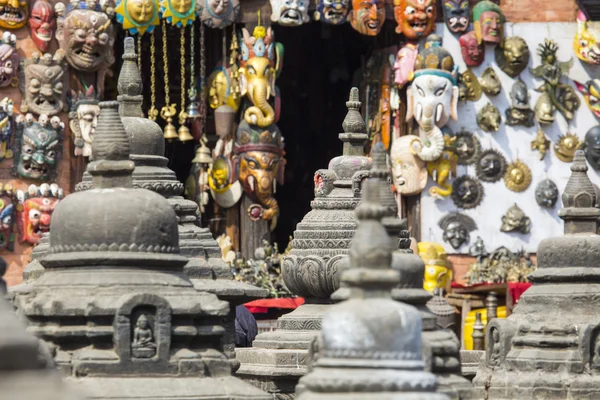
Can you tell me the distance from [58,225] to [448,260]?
19.9 m

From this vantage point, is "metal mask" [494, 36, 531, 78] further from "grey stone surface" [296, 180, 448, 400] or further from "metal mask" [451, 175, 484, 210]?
"grey stone surface" [296, 180, 448, 400]

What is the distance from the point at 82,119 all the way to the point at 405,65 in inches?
241

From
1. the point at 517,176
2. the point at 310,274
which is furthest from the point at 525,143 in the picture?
the point at 310,274

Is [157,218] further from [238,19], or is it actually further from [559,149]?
[559,149]

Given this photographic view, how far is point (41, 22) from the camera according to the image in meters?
31.9

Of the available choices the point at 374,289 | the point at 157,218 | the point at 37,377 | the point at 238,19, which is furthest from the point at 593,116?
the point at 37,377

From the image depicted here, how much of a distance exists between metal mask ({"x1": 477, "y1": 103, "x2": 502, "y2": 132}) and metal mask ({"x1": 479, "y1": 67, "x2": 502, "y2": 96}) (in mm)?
254

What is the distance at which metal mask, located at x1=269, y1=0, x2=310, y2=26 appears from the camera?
33.2m

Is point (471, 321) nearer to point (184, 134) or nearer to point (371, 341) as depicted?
point (184, 134)

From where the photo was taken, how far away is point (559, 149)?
35.7 metres

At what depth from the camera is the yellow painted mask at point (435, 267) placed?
33.7 meters

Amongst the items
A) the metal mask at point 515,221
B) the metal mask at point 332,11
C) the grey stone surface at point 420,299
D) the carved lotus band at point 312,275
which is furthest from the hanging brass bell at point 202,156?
the grey stone surface at point 420,299

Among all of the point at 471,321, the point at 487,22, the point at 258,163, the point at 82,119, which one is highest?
the point at 487,22

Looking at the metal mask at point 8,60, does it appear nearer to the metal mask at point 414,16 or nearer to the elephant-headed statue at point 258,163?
the elephant-headed statue at point 258,163
